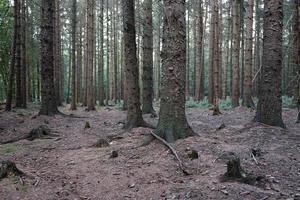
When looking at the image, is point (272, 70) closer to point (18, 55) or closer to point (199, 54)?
point (18, 55)

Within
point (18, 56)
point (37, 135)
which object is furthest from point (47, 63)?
point (37, 135)

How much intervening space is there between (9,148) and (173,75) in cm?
441

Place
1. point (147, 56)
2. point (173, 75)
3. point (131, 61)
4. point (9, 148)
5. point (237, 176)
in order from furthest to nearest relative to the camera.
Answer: point (147, 56), point (131, 61), point (9, 148), point (173, 75), point (237, 176)

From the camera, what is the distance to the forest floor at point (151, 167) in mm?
4675

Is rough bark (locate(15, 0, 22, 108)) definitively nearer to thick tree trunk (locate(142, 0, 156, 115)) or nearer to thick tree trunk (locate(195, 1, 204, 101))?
thick tree trunk (locate(142, 0, 156, 115))

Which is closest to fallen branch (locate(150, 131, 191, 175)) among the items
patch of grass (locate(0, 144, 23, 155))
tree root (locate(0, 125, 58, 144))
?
patch of grass (locate(0, 144, 23, 155))

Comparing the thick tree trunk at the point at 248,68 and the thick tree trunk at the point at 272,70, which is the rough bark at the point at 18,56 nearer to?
the thick tree trunk at the point at 248,68

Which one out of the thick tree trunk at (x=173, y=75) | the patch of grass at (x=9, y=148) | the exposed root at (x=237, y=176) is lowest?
the patch of grass at (x=9, y=148)

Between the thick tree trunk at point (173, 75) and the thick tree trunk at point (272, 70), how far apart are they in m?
2.38

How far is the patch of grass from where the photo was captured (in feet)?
25.1

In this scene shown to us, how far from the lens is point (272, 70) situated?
27.0 ft

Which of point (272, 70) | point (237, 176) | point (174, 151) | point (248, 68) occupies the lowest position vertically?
point (237, 176)

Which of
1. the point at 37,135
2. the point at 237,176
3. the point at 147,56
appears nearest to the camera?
the point at 237,176

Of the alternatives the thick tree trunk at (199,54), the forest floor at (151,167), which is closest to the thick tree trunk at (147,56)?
the forest floor at (151,167)
